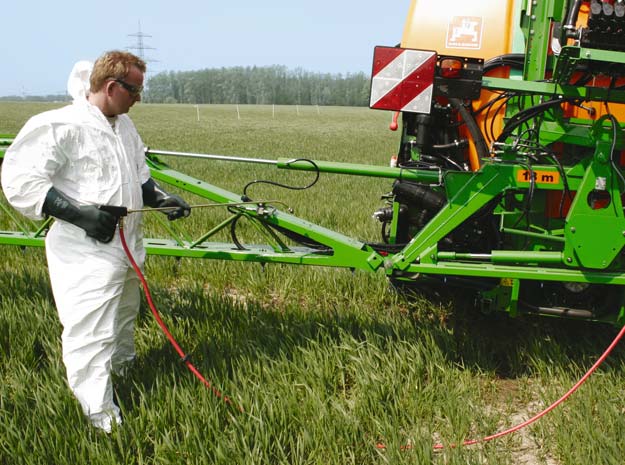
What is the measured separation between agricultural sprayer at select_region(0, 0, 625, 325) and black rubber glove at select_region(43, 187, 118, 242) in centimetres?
76

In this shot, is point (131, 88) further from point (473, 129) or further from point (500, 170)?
point (473, 129)

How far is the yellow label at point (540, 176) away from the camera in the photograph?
302 centimetres

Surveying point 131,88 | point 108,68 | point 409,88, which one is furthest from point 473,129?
point 108,68

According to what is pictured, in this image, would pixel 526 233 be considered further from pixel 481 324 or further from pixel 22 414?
pixel 22 414

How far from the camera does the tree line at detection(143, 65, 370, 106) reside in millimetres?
110062

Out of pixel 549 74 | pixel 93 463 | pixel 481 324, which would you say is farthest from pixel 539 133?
pixel 93 463

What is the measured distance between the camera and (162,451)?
249 centimetres

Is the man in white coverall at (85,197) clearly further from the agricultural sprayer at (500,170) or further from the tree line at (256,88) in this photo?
the tree line at (256,88)

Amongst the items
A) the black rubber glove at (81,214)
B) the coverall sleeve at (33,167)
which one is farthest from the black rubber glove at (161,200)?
the coverall sleeve at (33,167)

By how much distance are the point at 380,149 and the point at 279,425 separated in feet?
53.7

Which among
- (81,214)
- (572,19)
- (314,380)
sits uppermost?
(572,19)

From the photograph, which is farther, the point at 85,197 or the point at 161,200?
the point at 161,200

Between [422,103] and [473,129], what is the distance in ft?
2.81

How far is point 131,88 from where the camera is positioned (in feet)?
9.18
